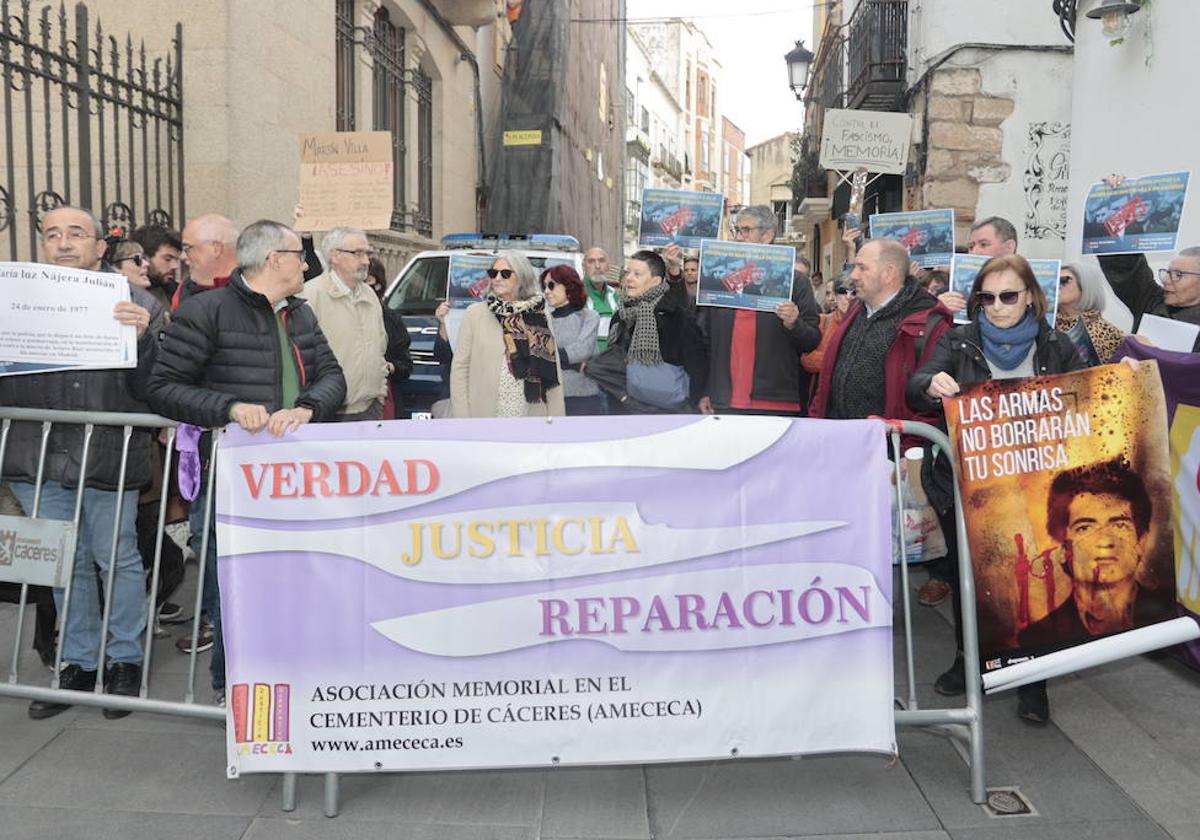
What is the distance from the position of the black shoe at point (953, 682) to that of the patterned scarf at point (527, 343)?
94.1 inches

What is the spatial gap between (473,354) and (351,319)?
66 cm

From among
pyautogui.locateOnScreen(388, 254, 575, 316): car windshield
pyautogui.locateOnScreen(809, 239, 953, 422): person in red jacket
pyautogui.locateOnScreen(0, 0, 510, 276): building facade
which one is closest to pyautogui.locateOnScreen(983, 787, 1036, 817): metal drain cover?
pyautogui.locateOnScreen(809, 239, 953, 422): person in red jacket

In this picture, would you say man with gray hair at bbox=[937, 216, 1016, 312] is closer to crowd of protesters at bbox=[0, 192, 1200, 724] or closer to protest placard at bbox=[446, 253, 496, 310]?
crowd of protesters at bbox=[0, 192, 1200, 724]

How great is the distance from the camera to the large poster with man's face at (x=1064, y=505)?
3734 millimetres

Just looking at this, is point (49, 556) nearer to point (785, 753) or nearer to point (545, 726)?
point (545, 726)

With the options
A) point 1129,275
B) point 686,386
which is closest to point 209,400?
point 686,386

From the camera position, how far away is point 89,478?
429 centimetres

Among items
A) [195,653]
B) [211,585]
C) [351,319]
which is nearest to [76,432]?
[211,585]

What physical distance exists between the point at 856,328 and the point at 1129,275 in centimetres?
162

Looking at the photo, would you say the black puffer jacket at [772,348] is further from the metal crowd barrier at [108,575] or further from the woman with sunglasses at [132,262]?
the woman with sunglasses at [132,262]

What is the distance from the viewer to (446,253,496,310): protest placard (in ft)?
22.8

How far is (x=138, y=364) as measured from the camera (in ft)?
14.4

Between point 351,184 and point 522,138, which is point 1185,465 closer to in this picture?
point 351,184

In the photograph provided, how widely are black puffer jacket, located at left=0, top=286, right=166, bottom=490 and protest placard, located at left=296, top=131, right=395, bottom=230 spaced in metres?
2.66
